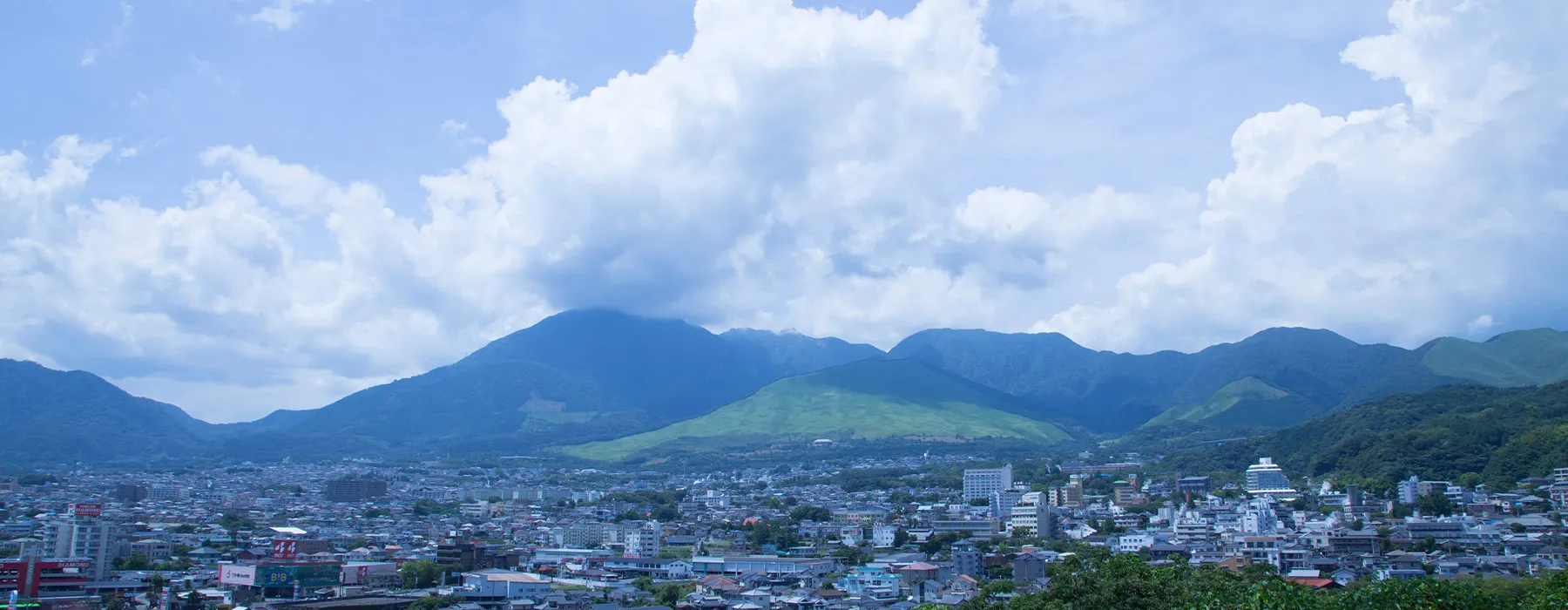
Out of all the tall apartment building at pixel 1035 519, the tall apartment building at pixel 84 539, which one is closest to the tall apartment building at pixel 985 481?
the tall apartment building at pixel 1035 519

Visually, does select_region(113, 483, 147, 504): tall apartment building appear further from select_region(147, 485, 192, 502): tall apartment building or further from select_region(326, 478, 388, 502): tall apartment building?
select_region(326, 478, 388, 502): tall apartment building

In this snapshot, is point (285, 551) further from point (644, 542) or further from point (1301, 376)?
point (1301, 376)

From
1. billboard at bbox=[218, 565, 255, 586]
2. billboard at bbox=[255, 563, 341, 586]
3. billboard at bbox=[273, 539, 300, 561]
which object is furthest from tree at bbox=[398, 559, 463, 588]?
billboard at bbox=[218, 565, 255, 586]

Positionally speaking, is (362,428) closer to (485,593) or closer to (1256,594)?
(485,593)

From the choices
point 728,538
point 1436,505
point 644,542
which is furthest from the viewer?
point 728,538

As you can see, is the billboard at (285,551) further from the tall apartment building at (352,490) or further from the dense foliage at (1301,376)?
the dense foliage at (1301,376)

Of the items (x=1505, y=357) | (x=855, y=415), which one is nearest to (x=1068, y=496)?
(x=855, y=415)

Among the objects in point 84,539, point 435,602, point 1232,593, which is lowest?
point 435,602

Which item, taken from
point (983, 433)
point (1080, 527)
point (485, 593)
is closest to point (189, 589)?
point (485, 593)
